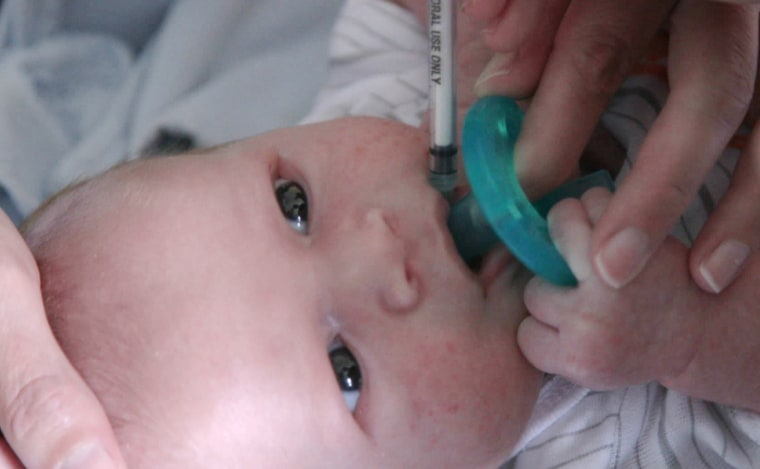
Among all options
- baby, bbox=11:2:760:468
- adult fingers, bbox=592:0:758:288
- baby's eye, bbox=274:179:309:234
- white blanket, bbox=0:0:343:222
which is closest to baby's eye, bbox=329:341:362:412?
baby, bbox=11:2:760:468

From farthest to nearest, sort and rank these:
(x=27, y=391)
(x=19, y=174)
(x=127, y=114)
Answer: (x=127, y=114), (x=19, y=174), (x=27, y=391)

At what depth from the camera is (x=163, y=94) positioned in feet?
4.57

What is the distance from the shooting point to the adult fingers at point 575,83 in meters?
0.82

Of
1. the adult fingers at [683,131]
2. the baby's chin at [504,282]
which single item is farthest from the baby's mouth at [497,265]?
the adult fingers at [683,131]

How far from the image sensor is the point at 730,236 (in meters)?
0.79

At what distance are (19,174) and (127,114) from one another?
0.20 meters

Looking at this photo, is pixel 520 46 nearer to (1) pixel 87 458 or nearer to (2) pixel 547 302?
(2) pixel 547 302

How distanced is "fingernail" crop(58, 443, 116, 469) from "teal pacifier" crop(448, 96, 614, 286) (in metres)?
0.37

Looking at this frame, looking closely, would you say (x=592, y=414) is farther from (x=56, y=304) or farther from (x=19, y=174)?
(x=19, y=174)

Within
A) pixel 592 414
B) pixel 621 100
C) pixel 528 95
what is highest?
pixel 528 95

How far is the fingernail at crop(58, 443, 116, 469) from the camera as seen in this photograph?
62cm

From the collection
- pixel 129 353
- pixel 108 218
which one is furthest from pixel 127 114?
pixel 129 353

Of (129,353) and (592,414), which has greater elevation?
(129,353)

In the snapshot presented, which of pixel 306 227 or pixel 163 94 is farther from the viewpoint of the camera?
pixel 163 94
